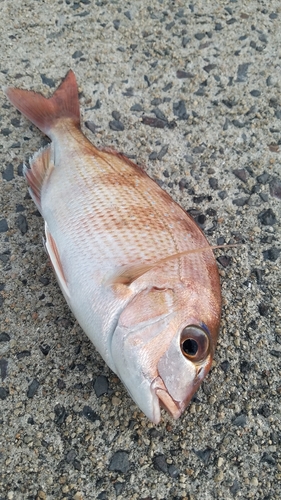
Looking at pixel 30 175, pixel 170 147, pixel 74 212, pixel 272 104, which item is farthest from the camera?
pixel 272 104

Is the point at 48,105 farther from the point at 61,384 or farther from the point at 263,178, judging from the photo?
the point at 61,384

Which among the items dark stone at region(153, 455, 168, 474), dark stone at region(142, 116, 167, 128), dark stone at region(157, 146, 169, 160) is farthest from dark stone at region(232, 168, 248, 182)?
dark stone at region(153, 455, 168, 474)

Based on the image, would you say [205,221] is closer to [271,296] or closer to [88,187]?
[271,296]

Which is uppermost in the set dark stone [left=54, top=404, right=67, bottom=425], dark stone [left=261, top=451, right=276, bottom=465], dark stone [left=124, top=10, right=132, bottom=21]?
dark stone [left=124, top=10, right=132, bottom=21]

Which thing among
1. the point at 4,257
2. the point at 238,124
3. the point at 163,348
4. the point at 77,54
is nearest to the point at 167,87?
the point at 238,124

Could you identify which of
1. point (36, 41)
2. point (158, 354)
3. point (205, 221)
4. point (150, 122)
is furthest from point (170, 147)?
point (158, 354)

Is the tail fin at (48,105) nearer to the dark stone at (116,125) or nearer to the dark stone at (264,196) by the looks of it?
the dark stone at (116,125)

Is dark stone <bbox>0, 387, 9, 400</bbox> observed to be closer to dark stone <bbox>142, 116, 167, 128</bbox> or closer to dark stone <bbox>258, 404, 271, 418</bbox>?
dark stone <bbox>258, 404, 271, 418</bbox>
